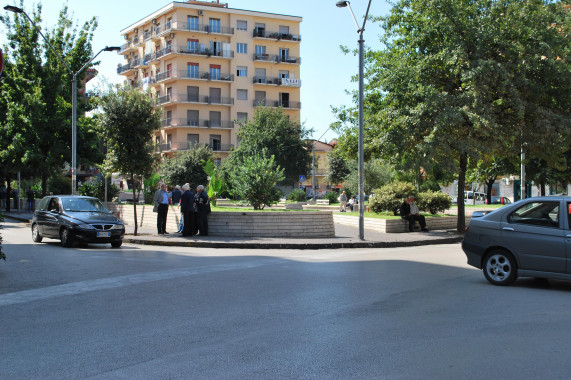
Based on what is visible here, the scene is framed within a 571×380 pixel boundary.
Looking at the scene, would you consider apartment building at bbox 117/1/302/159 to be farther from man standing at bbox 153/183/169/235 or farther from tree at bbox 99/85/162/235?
man standing at bbox 153/183/169/235

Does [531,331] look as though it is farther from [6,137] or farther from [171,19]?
[171,19]

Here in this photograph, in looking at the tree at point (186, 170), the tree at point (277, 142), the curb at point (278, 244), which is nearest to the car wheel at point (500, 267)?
the curb at point (278, 244)

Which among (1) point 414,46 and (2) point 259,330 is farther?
(1) point 414,46

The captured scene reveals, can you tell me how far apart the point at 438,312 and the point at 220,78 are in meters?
65.5

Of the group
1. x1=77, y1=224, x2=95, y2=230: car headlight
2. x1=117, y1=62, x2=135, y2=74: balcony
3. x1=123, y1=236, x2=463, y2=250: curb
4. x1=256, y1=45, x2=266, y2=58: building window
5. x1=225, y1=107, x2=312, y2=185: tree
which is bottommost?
x1=123, y1=236, x2=463, y2=250: curb

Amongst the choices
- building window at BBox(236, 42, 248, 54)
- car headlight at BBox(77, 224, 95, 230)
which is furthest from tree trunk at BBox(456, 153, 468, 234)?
building window at BBox(236, 42, 248, 54)

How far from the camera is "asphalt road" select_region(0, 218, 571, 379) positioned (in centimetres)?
496

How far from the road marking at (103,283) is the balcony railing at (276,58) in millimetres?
62260

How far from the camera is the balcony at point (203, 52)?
67.6 m

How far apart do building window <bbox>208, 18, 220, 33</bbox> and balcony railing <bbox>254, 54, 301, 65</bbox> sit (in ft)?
19.0

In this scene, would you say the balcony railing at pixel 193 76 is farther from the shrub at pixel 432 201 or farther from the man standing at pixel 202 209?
the man standing at pixel 202 209

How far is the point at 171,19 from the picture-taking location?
225 feet

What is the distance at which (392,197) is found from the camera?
24.8 m

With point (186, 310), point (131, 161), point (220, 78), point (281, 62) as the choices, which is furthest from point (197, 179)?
point (186, 310)
